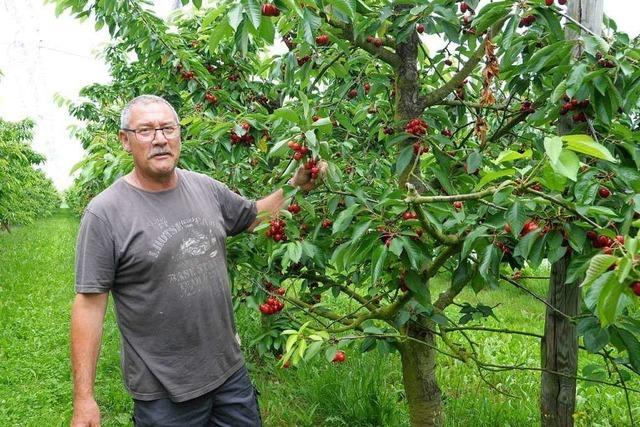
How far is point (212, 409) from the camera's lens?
2.58 meters

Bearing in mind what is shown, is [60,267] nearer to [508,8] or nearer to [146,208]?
[146,208]

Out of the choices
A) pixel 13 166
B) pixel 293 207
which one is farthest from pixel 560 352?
pixel 13 166

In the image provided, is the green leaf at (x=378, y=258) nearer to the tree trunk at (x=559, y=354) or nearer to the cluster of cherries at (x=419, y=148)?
the cluster of cherries at (x=419, y=148)

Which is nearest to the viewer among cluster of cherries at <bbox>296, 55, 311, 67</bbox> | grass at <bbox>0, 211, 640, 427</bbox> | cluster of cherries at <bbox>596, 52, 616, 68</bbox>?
cluster of cherries at <bbox>596, 52, 616, 68</bbox>

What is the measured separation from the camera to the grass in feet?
12.5

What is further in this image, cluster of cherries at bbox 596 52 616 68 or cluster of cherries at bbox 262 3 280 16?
cluster of cherries at bbox 596 52 616 68

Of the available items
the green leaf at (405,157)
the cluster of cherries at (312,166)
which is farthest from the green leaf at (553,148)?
the green leaf at (405,157)

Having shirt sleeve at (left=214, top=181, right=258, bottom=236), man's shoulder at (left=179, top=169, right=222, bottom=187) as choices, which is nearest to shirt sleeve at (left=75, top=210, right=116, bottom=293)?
man's shoulder at (left=179, top=169, right=222, bottom=187)

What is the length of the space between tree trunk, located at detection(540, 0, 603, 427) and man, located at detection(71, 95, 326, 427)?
1.06 m

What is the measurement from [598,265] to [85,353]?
5.87 ft

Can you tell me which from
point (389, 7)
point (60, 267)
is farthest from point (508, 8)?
point (60, 267)

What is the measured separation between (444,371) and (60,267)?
8.77m

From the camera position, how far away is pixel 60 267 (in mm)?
11367

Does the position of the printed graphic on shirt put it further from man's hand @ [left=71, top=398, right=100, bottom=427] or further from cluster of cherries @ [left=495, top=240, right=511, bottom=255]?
cluster of cherries @ [left=495, top=240, right=511, bottom=255]
